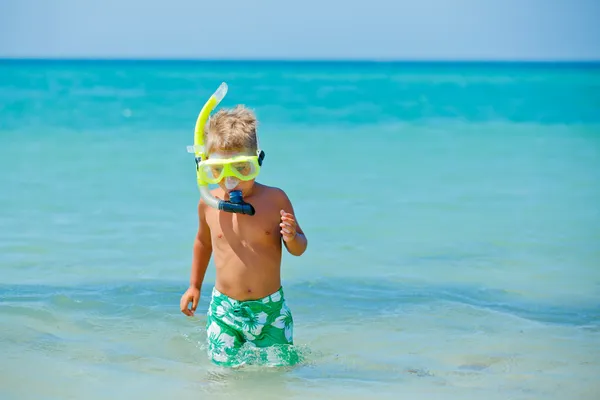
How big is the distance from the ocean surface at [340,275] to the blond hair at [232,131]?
961 mm

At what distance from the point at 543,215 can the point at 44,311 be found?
16.4 feet

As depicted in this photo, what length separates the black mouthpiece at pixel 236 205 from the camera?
3693mm

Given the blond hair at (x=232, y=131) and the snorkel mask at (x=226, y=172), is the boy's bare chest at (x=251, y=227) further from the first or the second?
the blond hair at (x=232, y=131)

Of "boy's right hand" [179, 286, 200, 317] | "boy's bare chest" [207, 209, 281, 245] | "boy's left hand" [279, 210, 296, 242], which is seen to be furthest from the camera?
"boy's right hand" [179, 286, 200, 317]

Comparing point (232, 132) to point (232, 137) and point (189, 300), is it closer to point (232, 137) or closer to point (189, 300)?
point (232, 137)

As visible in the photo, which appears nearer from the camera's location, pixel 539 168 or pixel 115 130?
pixel 539 168

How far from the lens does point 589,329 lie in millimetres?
4996

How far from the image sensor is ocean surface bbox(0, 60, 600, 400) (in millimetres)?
4086

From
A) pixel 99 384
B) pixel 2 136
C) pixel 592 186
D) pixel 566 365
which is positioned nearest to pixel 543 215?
pixel 592 186

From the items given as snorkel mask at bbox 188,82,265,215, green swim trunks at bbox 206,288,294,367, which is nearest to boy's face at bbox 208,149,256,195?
snorkel mask at bbox 188,82,265,215

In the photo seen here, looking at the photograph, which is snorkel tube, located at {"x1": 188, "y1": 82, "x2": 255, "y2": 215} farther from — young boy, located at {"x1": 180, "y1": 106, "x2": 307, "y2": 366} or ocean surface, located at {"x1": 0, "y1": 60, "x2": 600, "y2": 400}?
ocean surface, located at {"x1": 0, "y1": 60, "x2": 600, "y2": 400}

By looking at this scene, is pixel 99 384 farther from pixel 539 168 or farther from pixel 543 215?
pixel 539 168

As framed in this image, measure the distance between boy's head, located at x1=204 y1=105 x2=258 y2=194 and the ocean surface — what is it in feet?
2.70

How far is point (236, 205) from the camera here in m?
3.70
